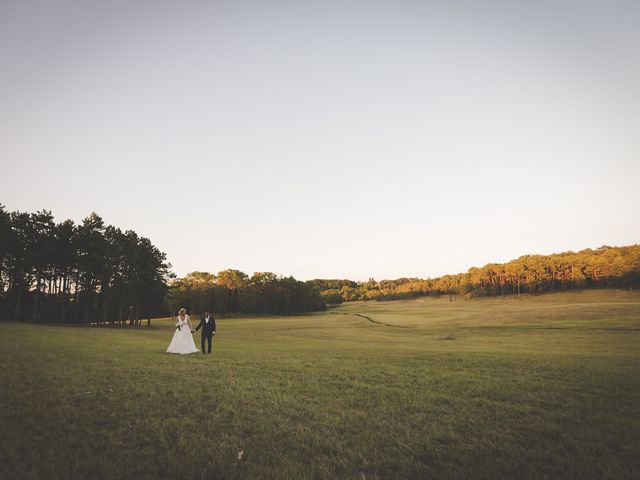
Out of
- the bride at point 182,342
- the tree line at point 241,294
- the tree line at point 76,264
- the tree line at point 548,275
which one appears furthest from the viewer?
the tree line at point 241,294

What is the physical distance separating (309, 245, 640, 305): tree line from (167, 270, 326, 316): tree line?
153 ft

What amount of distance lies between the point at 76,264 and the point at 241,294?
57.4 metres

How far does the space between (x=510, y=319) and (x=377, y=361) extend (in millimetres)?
41414

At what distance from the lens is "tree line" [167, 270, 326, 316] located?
4205 inches

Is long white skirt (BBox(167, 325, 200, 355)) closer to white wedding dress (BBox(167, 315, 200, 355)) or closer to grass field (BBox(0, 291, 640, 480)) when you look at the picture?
white wedding dress (BBox(167, 315, 200, 355))

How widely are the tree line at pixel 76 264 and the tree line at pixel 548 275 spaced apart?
111466mm

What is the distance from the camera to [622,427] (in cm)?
666

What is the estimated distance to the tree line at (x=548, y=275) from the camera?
101188 mm

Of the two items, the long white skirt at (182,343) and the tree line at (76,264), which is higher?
the tree line at (76,264)

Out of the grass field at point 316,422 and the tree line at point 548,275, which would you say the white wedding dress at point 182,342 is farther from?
the tree line at point 548,275

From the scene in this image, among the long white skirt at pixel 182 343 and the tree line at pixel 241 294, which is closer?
the long white skirt at pixel 182 343

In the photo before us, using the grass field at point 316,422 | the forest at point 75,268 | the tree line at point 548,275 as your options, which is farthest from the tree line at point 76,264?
the tree line at point 548,275

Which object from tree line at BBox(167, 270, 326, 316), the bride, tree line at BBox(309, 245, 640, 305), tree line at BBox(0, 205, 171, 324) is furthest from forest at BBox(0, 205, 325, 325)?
tree line at BBox(309, 245, 640, 305)

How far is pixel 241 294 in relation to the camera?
11006cm
